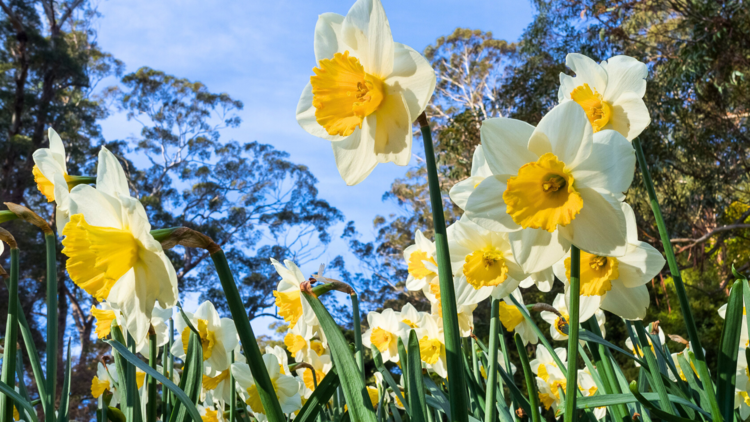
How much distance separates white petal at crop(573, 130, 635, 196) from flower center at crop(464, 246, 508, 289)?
12.2 inches

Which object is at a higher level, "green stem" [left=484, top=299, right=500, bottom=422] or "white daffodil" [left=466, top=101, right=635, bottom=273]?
"white daffodil" [left=466, top=101, right=635, bottom=273]

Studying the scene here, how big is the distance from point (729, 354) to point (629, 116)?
1.26ft

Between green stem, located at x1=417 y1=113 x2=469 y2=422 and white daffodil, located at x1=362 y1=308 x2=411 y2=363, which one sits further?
white daffodil, located at x1=362 y1=308 x2=411 y2=363

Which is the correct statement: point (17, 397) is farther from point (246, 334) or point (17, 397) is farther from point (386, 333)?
point (386, 333)

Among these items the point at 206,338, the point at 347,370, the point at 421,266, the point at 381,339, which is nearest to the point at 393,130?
the point at 347,370

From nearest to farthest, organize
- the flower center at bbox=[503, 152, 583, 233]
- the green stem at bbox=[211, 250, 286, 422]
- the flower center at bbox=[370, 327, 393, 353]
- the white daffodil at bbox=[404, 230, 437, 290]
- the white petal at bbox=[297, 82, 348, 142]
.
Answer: the green stem at bbox=[211, 250, 286, 422] < the flower center at bbox=[503, 152, 583, 233] < the white petal at bbox=[297, 82, 348, 142] < the white daffodil at bbox=[404, 230, 437, 290] < the flower center at bbox=[370, 327, 393, 353]

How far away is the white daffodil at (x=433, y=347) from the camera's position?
1397 mm

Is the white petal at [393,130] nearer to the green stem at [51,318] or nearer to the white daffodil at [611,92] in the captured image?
the white daffodil at [611,92]

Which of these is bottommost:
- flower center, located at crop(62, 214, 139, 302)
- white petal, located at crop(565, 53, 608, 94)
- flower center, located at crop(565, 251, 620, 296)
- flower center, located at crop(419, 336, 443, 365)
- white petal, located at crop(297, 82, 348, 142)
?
flower center, located at crop(565, 251, 620, 296)

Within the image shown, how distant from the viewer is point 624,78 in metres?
0.82

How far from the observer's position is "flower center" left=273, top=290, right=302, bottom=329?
3.42ft

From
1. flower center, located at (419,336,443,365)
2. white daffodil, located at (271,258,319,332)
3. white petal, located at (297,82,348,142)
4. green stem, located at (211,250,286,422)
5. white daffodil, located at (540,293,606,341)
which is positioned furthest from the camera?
flower center, located at (419,336,443,365)

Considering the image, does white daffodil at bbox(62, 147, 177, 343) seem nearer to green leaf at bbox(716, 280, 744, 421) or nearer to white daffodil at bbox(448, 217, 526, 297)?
white daffodil at bbox(448, 217, 526, 297)

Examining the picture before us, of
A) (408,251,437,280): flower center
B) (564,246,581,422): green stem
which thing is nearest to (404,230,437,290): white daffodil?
(408,251,437,280): flower center
